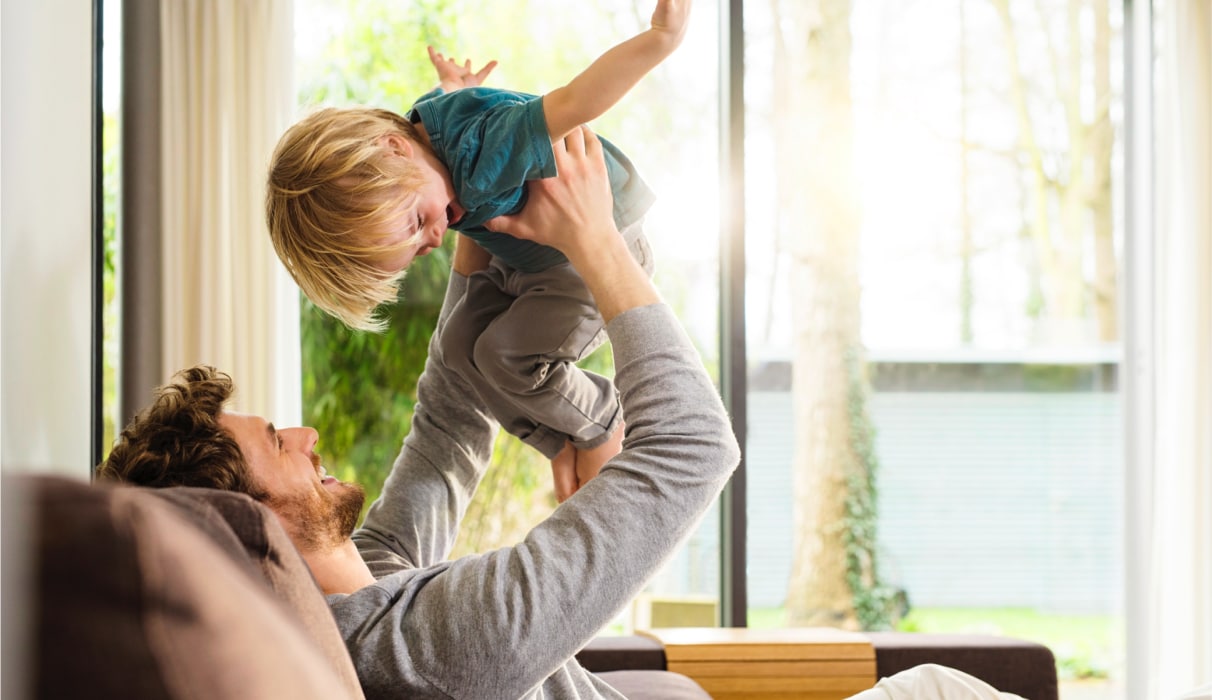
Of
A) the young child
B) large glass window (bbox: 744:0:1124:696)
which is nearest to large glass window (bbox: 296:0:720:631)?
large glass window (bbox: 744:0:1124:696)

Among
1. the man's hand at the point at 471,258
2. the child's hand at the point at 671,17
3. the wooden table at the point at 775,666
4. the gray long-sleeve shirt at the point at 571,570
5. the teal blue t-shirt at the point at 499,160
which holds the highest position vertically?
the child's hand at the point at 671,17

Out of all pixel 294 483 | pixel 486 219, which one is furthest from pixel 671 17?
pixel 294 483

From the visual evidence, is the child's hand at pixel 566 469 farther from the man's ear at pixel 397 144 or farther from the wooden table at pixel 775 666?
the wooden table at pixel 775 666

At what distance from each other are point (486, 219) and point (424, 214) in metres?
0.10

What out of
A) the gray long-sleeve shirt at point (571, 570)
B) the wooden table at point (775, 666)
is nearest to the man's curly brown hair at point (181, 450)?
the gray long-sleeve shirt at point (571, 570)

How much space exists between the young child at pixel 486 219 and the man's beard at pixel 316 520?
1.16 feet

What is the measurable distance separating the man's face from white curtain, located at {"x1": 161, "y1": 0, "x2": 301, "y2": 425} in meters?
1.89

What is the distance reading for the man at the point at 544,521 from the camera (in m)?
1.13

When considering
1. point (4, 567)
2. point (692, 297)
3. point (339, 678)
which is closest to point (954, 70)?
point (692, 297)

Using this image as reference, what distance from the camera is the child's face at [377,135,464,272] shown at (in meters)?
1.52

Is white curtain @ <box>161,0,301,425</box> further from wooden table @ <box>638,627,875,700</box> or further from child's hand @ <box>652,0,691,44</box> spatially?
child's hand @ <box>652,0,691,44</box>

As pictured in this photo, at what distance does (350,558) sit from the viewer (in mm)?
1407

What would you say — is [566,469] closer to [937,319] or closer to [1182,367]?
[937,319]

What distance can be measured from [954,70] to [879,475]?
59.0 inches
